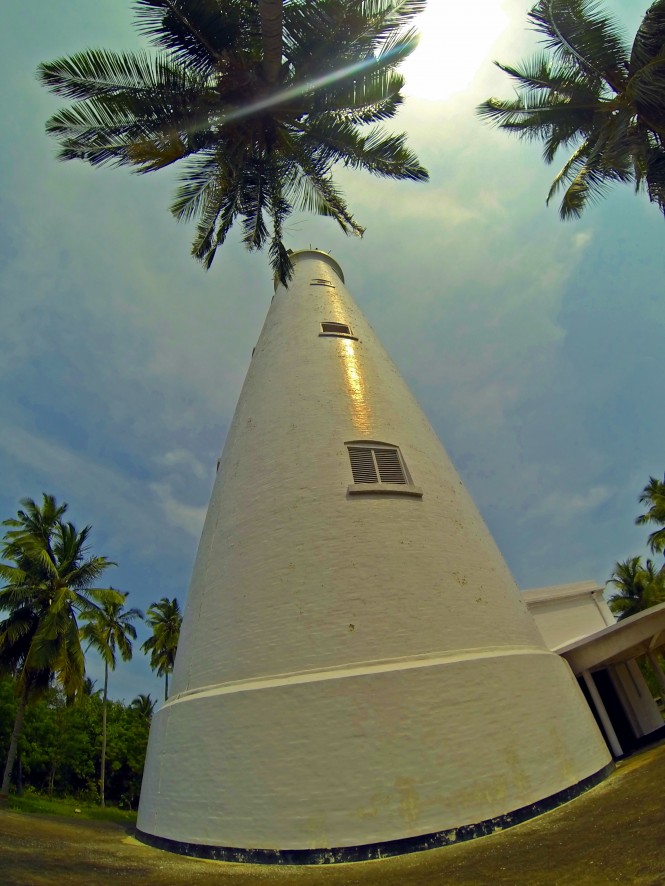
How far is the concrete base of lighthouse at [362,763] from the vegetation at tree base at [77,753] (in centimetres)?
3044

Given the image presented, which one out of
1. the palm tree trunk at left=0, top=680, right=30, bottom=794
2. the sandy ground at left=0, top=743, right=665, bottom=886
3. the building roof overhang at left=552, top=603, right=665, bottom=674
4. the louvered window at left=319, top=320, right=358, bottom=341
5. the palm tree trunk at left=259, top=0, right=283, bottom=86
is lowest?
the sandy ground at left=0, top=743, right=665, bottom=886

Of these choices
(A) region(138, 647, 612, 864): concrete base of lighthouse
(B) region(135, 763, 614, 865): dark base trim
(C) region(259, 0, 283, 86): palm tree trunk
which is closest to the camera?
(B) region(135, 763, 614, 865): dark base trim

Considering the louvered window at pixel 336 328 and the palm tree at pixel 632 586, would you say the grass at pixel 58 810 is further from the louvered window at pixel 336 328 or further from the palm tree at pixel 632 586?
the palm tree at pixel 632 586

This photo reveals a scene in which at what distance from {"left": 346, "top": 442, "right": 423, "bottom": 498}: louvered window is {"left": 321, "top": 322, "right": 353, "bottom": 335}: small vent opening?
3452mm

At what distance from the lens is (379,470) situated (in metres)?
7.73

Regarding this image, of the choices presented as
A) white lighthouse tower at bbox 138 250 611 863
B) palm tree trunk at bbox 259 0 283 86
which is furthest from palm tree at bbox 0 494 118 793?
palm tree trunk at bbox 259 0 283 86

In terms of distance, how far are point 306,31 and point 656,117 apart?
20.7 feet

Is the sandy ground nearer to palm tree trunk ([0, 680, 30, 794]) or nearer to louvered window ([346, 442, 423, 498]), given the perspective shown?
louvered window ([346, 442, 423, 498])

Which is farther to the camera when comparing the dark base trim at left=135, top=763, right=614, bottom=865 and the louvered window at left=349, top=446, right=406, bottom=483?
the louvered window at left=349, top=446, right=406, bottom=483

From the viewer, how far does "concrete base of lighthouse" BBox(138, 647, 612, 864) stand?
4980 mm

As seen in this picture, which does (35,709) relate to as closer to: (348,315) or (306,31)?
(348,315)

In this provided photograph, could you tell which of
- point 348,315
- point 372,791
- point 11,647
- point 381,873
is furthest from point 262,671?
point 11,647

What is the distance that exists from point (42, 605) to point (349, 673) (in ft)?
57.8

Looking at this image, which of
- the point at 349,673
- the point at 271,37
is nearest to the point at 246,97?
the point at 271,37
